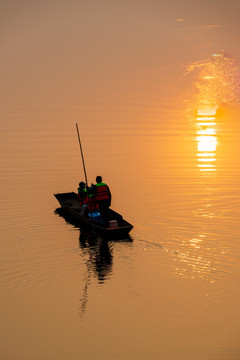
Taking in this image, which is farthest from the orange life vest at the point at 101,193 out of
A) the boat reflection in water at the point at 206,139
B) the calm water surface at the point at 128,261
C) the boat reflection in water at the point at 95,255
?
the boat reflection in water at the point at 206,139

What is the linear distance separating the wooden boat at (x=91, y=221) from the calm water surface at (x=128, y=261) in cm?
33

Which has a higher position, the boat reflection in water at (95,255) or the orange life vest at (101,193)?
the orange life vest at (101,193)

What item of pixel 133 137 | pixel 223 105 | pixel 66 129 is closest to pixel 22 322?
pixel 133 137

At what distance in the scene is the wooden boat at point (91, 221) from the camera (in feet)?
55.8

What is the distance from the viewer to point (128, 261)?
15305 mm

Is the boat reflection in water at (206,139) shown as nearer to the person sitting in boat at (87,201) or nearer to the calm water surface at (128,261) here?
the calm water surface at (128,261)

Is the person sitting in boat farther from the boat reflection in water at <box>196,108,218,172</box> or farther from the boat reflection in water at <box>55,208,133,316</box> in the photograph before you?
the boat reflection in water at <box>196,108,218,172</box>

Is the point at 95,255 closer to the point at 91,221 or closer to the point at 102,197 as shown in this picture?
the point at 91,221

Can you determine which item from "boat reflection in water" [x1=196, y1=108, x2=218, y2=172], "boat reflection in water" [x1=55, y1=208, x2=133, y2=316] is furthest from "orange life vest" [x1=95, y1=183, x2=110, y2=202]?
"boat reflection in water" [x1=196, y1=108, x2=218, y2=172]

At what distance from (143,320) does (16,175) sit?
16672 millimetres

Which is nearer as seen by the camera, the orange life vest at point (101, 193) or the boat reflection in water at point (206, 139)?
the orange life vest at point (101, 193)

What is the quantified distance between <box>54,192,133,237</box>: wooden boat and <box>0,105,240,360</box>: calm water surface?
1.07 ft

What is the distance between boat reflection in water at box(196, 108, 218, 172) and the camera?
95.5 ft

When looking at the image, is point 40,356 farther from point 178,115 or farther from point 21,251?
point 178,115
